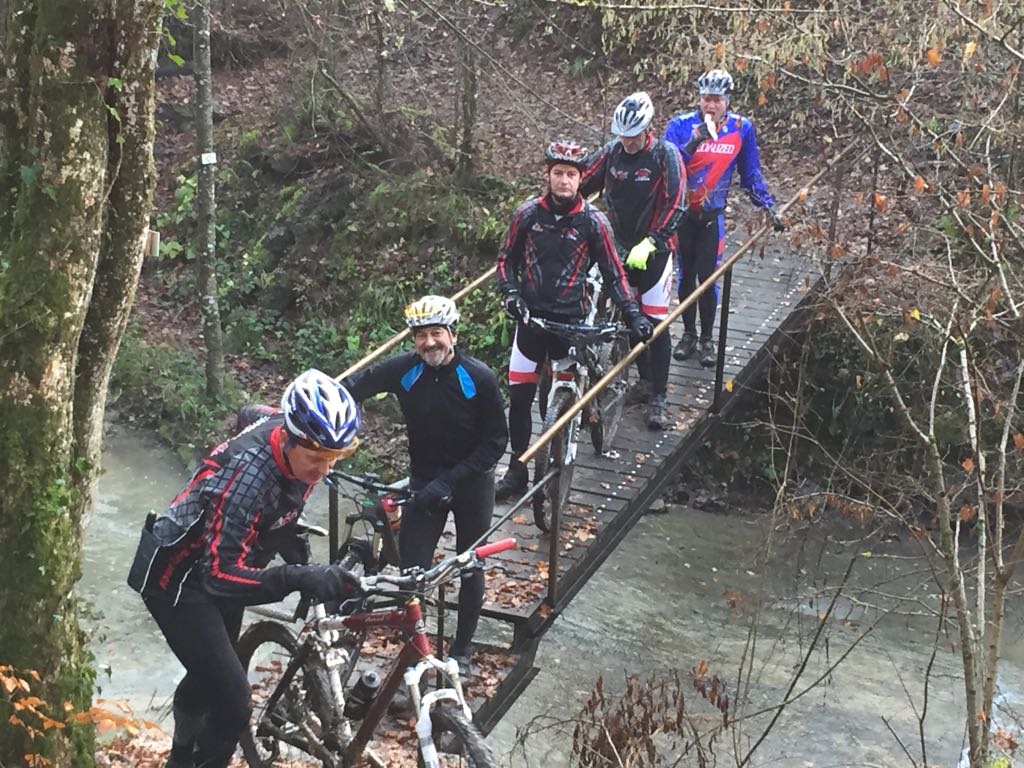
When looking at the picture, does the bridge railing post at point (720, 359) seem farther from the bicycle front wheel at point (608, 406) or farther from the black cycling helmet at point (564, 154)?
the black cycling helmet at point (564, 154)

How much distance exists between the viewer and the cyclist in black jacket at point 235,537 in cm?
396

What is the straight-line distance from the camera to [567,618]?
10219mm

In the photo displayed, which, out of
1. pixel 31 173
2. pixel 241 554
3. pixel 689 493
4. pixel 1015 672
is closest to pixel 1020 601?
pixel 1015 672

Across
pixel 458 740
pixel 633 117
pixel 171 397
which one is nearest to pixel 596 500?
pixel 633 117

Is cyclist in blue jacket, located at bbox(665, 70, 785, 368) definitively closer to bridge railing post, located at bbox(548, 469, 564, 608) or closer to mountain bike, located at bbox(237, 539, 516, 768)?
bridge railing post, located at bbox(548, 469, 564, 608)

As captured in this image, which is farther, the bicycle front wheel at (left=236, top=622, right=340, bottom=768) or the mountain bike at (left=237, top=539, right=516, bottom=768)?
the bicycle front wheel at (left=236, top=622, right=340, bottom=768)

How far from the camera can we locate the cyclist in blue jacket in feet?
26.2

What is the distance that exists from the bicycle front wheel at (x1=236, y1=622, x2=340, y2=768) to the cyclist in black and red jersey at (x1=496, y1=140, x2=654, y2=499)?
201 centimetres

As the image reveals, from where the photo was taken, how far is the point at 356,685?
4.91m

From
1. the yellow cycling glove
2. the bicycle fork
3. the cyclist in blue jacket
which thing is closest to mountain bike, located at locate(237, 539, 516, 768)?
the bicycle fork

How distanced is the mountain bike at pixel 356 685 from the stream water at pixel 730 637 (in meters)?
2.87

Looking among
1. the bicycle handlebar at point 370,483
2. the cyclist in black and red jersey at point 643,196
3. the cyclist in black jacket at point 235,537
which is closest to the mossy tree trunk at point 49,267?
the cyclist in black jacket at point 235,537

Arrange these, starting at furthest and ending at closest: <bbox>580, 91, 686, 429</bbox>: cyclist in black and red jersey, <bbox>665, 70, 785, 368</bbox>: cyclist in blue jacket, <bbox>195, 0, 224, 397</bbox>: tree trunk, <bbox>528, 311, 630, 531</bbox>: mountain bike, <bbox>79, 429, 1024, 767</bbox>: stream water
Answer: <bbox>195, 0, 224, 397</bbox>: tree trunk, <bbox>79, 429, 1024, 767</bbox>: stream water, <bbox>665, 70, 785, 368</bbox>: cyclist in blue jacket, <bbox>580, 91, 686, 429</bbox>: cyclist in black and red jersey, <bbox>528, 311, 630, 531</bbox>: mountain bike

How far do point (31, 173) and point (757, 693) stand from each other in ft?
24.4
